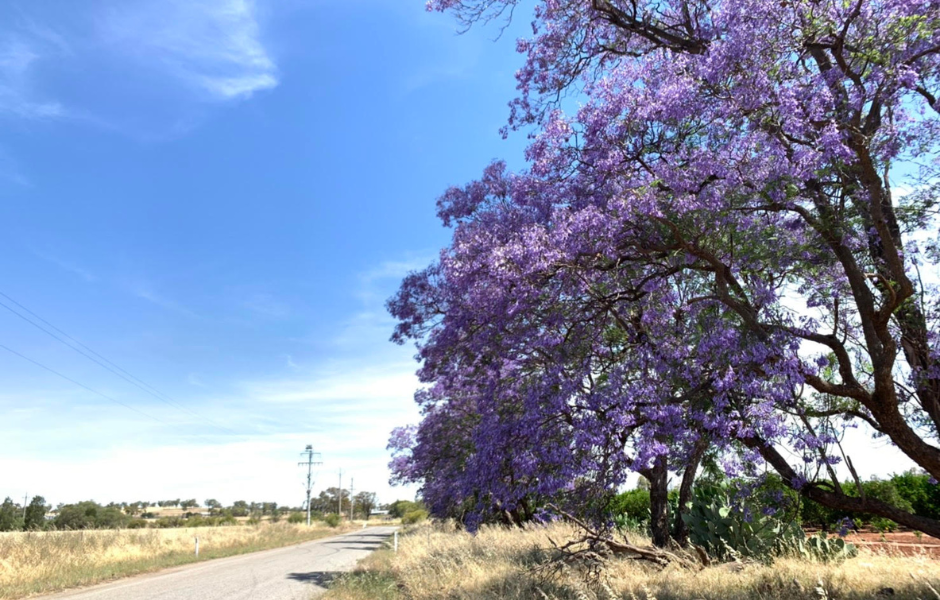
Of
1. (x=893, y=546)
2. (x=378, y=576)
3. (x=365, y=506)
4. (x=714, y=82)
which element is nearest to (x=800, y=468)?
(x=714, y=82)

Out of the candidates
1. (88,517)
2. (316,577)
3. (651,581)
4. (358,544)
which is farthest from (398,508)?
(651,581)

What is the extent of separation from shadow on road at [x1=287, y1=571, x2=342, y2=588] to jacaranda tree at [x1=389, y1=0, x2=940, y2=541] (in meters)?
9.94

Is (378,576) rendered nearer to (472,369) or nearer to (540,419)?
(472,369)

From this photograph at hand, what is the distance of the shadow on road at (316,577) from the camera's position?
1860 centimetres

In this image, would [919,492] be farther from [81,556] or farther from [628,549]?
[81,556]

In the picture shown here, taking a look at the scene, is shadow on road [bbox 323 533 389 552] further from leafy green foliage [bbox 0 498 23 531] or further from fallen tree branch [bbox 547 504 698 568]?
fallen tree branch [bbox 547 504 698 568]

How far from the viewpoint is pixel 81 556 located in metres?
24.0

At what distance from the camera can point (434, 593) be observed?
11.9 metres

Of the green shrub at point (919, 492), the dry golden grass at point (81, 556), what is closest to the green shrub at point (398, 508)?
the dry golden grass at point (81, 556)

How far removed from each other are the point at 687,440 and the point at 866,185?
4175 mm

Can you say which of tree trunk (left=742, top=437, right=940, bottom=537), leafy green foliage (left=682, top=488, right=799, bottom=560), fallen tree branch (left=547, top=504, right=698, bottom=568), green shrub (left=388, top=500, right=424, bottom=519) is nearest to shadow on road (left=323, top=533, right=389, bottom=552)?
leafy green foliage (left=682, top=488, right=799, bottom=560)

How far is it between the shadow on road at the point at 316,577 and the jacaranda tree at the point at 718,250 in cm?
994

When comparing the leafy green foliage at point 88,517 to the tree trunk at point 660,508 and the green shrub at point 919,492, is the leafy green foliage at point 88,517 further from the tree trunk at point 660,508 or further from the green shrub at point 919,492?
the green shrub at point 919,492

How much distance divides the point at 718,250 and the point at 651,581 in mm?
5350
